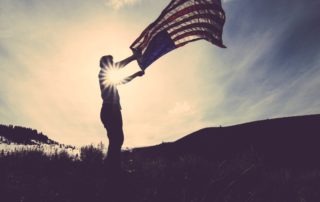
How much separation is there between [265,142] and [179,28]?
6.79 m

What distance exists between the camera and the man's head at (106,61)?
6.50 meters

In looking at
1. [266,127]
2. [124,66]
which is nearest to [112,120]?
[124,66]

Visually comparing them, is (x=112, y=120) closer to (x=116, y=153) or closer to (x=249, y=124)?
(x=116, y=153)

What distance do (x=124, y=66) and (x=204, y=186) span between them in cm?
302

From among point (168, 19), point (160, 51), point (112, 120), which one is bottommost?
point (112, 120)

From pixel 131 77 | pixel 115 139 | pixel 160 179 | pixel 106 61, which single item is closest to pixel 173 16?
pixel 131 77

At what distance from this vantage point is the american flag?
700cm

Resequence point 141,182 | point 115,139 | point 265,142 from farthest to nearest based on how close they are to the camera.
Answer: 1. point 265,142
2. point 115,139
3. point 141,182

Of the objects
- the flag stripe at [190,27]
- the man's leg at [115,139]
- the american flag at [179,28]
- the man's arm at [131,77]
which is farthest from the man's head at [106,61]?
the flag stripe at [190,27]

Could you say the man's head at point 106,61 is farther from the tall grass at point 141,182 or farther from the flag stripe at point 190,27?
the tall grass at point 141,182

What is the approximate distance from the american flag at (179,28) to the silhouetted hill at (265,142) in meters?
4.96

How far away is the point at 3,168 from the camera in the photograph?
20.8ft

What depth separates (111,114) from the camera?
242 inches

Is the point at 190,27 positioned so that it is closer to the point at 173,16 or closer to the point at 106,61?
the point at 173,16
